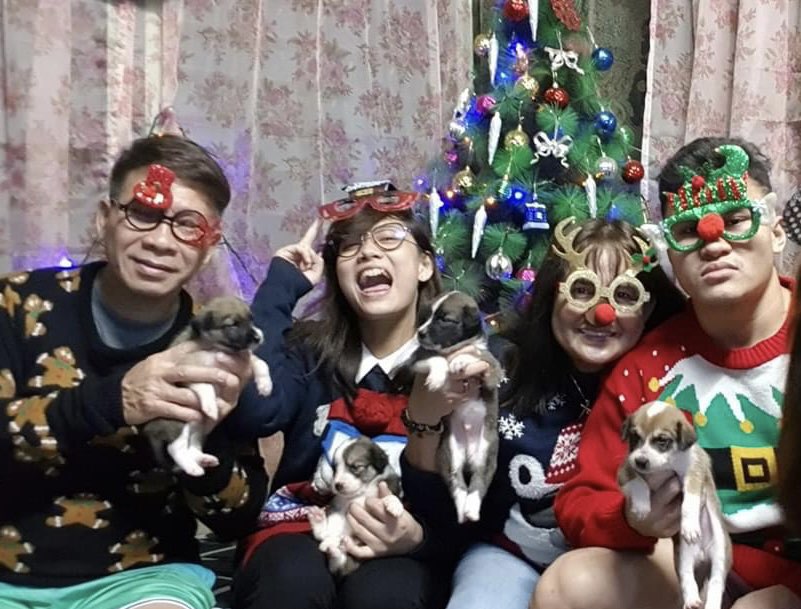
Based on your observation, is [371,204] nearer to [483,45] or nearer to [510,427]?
[510,427]

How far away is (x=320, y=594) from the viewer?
1.51 meters

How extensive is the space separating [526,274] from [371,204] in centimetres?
70

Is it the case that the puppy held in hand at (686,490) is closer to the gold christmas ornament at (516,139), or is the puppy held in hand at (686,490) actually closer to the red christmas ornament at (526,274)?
the red christmas ornament at (526,274)

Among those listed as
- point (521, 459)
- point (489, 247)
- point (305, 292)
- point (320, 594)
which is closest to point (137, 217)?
point (305, 292)

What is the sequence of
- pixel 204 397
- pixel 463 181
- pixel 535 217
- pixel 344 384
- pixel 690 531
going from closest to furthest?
1. pixel 690 531
2. pixel 204 397
3. pixel 344 384
4. pixel 535 217
5. pixel 463 181

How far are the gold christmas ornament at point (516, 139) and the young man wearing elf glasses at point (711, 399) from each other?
896mm

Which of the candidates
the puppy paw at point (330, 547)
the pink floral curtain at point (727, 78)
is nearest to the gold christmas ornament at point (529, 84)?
the pink floral curtain at point (727, 78)

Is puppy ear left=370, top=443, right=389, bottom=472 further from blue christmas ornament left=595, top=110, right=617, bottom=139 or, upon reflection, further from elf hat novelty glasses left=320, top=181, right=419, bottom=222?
blue christmas ornament left=595, top=110, right=617, bottom=139

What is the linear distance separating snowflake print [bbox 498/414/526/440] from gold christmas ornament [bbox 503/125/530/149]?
39.3 inches

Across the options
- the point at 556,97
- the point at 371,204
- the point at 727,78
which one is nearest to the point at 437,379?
the point at 371,204

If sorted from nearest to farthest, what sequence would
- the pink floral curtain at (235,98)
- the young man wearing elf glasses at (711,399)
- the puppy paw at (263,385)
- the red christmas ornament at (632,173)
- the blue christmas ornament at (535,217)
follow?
the young man wearing elf glasses at (711,399) < the puppy paw at (263,385) < the pink floral curtain at (235,98) < the blue christmas ornament at (535,217) < the red christmas ornament at (632,173)

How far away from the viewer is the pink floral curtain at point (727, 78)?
103 inches

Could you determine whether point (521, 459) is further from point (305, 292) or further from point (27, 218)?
point (27, 218)

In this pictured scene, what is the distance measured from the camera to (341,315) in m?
1.88
